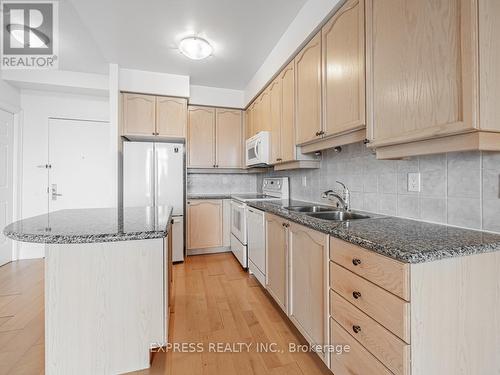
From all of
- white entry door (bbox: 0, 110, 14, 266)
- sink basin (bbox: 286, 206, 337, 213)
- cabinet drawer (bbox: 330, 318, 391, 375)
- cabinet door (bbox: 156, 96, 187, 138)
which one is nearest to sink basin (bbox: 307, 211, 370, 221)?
sink basin (bbox: 286, 206, 337, 213)

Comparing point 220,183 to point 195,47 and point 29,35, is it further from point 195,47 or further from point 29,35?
point 29,35

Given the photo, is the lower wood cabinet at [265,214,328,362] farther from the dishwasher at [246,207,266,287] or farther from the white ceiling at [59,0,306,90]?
the white ceiling at [59,0,306,90]

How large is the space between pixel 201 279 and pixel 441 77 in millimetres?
2621

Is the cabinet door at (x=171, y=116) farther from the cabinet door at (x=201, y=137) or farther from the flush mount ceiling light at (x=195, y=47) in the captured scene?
the flush mount ceiling light at (x=195, y=47)

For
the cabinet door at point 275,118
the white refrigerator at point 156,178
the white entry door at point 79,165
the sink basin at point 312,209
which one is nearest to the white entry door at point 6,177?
the white entry door at point 79,165

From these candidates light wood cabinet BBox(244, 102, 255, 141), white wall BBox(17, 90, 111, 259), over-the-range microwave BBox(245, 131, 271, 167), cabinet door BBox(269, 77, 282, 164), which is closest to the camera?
cabinet door BBox(269, 77, 282, 164)

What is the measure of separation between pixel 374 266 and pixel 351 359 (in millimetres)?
489

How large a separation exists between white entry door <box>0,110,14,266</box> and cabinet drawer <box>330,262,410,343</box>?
13.2 ft

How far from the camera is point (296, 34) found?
2051mm

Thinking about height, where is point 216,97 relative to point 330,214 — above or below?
above

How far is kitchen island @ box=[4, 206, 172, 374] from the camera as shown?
120 centimetres

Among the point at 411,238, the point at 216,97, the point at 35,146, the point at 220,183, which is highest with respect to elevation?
the point at 216,97

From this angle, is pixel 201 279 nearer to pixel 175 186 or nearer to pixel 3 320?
pixel 175 186

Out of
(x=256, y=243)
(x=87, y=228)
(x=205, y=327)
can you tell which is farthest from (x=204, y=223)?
(x=87, y=228)
